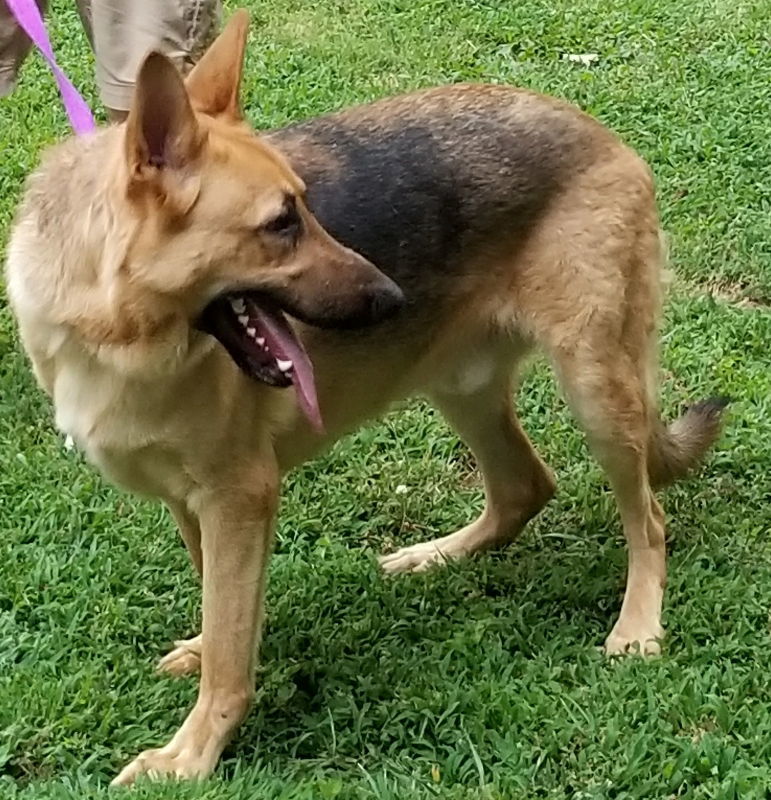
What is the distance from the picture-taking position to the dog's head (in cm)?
Result: 313

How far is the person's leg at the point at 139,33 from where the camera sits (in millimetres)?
Answer: 4844

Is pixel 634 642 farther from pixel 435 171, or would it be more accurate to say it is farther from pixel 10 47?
pixel 10 47

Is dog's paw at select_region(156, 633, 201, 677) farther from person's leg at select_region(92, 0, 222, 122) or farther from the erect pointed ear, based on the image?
person's leg at select_region(92, 0, 222, 122)

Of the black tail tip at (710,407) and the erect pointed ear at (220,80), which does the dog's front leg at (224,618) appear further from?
the black tail tip at (710,407)

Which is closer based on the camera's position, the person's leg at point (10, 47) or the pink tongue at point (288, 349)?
the pink tongue at point (288, 349)

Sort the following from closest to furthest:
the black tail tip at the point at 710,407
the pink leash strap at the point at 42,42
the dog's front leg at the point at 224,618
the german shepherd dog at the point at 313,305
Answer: the german shepherd dog at the point at 313,305 < the dog's front leg at the point at 224,618 < the pink leash strap at the point at 42,42 < the black tail tip at the point at 710,407

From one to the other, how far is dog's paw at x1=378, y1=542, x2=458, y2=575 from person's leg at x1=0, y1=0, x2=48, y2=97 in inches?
102

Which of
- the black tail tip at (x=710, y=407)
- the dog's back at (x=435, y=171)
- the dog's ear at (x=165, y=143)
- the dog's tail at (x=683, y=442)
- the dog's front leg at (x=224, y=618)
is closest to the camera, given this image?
the dog's ear at (x=165, y=143)

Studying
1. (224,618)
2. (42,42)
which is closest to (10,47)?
(42,42)

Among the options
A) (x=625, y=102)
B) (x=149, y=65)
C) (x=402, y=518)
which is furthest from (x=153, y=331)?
(x=625, y=102)

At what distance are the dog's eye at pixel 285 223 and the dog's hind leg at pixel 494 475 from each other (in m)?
1.47

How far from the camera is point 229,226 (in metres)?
3.19

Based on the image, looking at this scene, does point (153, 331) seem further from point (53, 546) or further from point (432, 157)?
point (53, 546)

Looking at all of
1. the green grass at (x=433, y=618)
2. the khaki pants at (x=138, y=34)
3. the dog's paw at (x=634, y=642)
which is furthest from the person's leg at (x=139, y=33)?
the dog's paw at (x=634, y=642)
